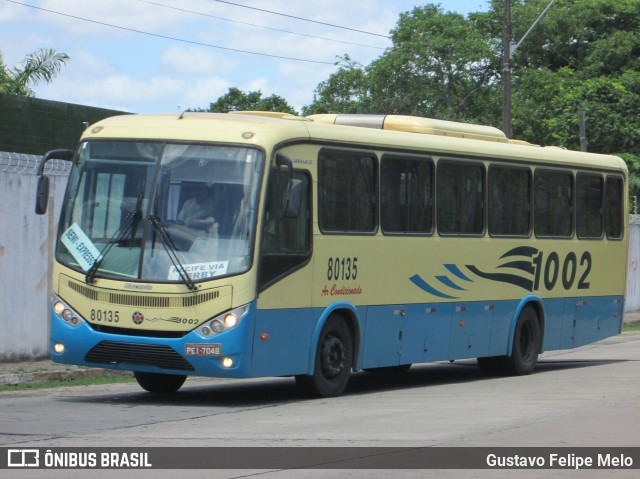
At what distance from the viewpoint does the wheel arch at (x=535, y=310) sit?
18.5 meters

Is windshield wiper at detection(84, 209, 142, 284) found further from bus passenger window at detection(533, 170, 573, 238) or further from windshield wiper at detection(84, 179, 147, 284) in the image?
bus passenger window at detection(533, 170, 573, 238)

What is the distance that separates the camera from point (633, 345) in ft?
85.4

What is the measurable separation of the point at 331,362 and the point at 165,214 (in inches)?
108

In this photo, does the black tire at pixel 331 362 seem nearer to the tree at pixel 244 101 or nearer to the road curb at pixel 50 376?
the road curb at pixel 50 376

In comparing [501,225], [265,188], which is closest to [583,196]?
[501,225]

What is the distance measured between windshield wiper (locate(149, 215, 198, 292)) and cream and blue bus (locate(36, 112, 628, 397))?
1cm

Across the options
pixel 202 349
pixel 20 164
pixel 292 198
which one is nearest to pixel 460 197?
pixel 292 198

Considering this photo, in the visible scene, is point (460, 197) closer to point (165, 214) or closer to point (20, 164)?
point (165, 214)

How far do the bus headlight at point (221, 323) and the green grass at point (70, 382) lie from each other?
387 centimetres

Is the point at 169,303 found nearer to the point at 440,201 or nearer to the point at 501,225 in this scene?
the point at 440,201

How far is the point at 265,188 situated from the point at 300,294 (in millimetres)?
1359

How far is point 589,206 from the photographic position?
67.2 ft

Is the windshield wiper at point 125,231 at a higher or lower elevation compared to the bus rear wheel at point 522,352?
higher

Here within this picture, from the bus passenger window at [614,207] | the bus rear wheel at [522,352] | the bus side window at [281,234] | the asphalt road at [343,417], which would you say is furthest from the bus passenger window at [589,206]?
the bus side window at [281,234]
